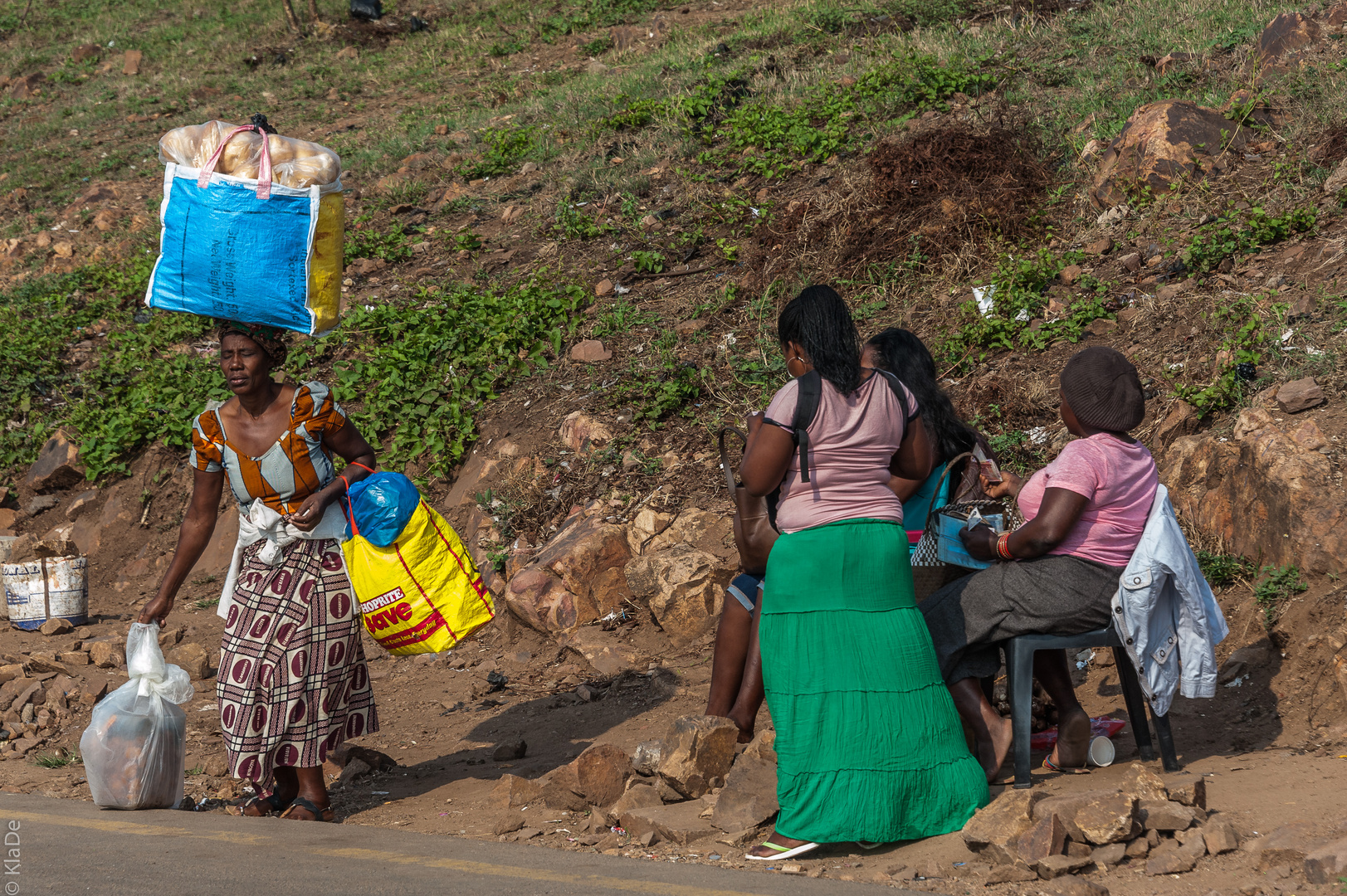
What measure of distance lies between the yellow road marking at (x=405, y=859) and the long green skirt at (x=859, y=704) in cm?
52

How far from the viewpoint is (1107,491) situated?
3457mm

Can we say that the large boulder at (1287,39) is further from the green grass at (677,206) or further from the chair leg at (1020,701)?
the chair leg at (1020,701)

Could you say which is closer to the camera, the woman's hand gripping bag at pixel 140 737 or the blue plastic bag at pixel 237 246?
the woman's hand gripping bag at pixel 140 737

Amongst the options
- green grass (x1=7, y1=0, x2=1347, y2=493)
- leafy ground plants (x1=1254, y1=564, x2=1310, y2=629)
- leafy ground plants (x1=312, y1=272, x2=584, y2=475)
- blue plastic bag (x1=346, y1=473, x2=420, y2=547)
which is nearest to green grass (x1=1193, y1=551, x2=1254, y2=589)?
leafy ground plants (x1=1254, y1=564, x2=1310, y2=629)

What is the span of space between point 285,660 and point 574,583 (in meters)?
2.33

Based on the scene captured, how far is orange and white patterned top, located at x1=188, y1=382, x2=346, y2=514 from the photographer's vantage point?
3.99m

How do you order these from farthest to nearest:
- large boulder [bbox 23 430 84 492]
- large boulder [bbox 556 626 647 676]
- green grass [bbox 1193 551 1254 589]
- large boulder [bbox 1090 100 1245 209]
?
large boulder [bbox 23 430 84 492] < large boulder [bbox 1090 100 1245 209] < large boulder [bbox 556 626 647 676] < green grass [bbox 1193 551 1254 589]

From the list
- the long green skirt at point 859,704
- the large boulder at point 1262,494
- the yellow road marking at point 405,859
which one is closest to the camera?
the yellow road marking at point 405,859

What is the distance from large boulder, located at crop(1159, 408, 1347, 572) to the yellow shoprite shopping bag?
3121 millimetres

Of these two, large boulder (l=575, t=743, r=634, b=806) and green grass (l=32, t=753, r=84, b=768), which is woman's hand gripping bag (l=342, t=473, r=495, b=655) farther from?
green grass (l=32, t=753, r=84, b=768)

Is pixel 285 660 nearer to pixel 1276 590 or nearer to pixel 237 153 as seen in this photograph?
pixel 237 153

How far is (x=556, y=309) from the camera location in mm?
8141

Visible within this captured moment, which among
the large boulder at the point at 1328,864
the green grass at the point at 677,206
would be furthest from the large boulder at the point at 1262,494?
the large boulder at the point at 1328,864

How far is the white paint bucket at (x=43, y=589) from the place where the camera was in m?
7.29
